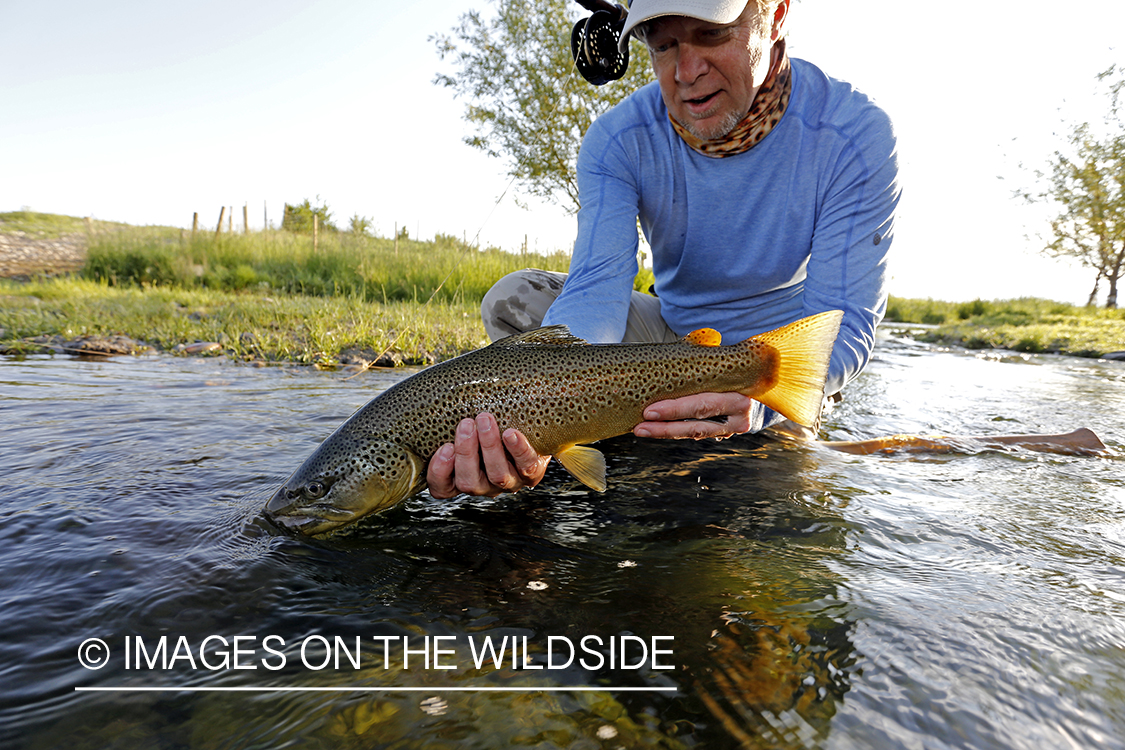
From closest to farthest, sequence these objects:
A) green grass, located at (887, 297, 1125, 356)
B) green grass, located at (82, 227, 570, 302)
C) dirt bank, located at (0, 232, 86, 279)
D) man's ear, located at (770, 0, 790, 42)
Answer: man's ear, located at (770, 0, 790, 42)
green grass, located at (887, 297, 1125, 356)
green grass, located at (82, 227, 570, 302)
dirt bank, located at (0, 232, 86, 279)

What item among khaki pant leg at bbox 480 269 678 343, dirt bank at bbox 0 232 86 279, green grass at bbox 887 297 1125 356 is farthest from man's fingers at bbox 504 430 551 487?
dirt bank at bbox 0 232 86 279

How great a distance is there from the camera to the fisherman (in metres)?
3.05

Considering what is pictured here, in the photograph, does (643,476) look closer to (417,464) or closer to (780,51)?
(417,464)

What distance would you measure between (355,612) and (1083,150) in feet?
116

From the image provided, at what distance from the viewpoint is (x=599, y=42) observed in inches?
184

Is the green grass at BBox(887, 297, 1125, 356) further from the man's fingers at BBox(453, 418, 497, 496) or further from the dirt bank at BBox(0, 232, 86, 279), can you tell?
the dirt bank at BBox(0, 232, 86, 279)

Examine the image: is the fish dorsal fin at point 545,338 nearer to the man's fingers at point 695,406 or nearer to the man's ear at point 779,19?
the man's fingers at point 695,406

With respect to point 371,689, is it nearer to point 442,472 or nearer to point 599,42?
point 442,472

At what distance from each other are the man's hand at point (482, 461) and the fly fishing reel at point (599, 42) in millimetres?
3130

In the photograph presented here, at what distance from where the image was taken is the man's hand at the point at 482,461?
97.7 inches

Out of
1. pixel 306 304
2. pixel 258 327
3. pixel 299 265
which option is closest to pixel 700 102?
pixel 258 327

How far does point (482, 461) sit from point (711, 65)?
7.24ft

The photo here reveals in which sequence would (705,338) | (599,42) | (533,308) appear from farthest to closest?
(599,42) → (533,308) → (705,338)

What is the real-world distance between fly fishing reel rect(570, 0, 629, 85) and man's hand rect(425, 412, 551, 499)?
3130 millimetres
